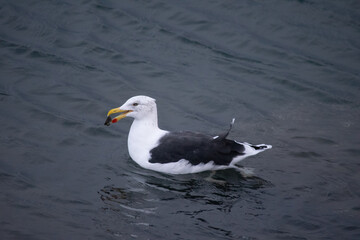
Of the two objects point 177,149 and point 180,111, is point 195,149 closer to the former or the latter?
point 177,149

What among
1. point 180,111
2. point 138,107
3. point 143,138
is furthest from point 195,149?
point 180,111

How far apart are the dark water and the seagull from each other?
0.88ft

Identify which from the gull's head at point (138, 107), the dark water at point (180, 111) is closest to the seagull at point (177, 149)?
the gull's head at point (138, 107)

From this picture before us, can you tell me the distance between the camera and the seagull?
374 inches

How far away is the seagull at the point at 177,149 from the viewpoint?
31.2 ft

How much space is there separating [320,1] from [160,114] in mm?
7134

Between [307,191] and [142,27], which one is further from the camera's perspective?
[142,27]

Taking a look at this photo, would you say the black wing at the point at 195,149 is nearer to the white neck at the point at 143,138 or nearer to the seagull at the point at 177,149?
the seagull at the point at 177,149

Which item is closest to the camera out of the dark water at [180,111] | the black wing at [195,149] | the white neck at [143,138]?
the dark water at [180,111]

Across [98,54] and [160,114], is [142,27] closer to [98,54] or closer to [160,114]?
[98,54]

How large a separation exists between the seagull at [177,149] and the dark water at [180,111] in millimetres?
267

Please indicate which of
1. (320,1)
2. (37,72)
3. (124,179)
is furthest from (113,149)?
(320,1)

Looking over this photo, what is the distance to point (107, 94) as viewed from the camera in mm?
12391

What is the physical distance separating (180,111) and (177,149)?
2.57 metres
